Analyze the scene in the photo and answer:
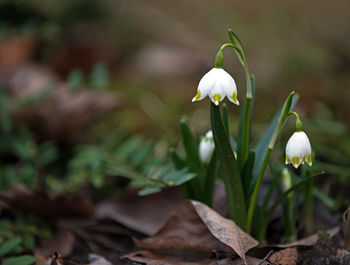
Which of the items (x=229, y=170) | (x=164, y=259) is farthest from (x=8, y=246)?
(x=229, y=170)

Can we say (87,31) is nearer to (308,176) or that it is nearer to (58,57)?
(58,57)

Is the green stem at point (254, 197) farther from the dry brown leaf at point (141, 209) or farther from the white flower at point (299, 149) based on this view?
the dry brown leaf at point (141, 209)

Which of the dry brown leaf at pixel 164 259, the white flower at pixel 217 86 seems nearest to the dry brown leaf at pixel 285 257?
the dry brown leaf at pixel 164 259

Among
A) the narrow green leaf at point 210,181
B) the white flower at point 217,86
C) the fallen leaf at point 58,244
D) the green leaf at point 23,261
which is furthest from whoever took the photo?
the fallen leaf at point 58,244

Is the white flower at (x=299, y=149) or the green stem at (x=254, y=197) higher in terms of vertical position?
the white flower at (x=299, y=149)

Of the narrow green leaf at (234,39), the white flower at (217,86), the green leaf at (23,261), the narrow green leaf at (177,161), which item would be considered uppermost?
A: the narrow green leaf at (234,39)

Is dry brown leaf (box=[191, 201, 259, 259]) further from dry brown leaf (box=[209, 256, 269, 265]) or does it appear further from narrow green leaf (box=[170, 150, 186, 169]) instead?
narrow green leaf (box=[170, 150, 186, 169])

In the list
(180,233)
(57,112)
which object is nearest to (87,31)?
(57,112)

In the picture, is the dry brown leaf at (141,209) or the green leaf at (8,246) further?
the dry brown leaf at (141,209)

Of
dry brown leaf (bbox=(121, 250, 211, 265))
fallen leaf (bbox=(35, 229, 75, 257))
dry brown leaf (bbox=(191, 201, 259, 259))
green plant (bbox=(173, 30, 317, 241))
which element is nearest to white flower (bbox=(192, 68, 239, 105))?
green plant (bbox=(173, 30, 317, 241))
